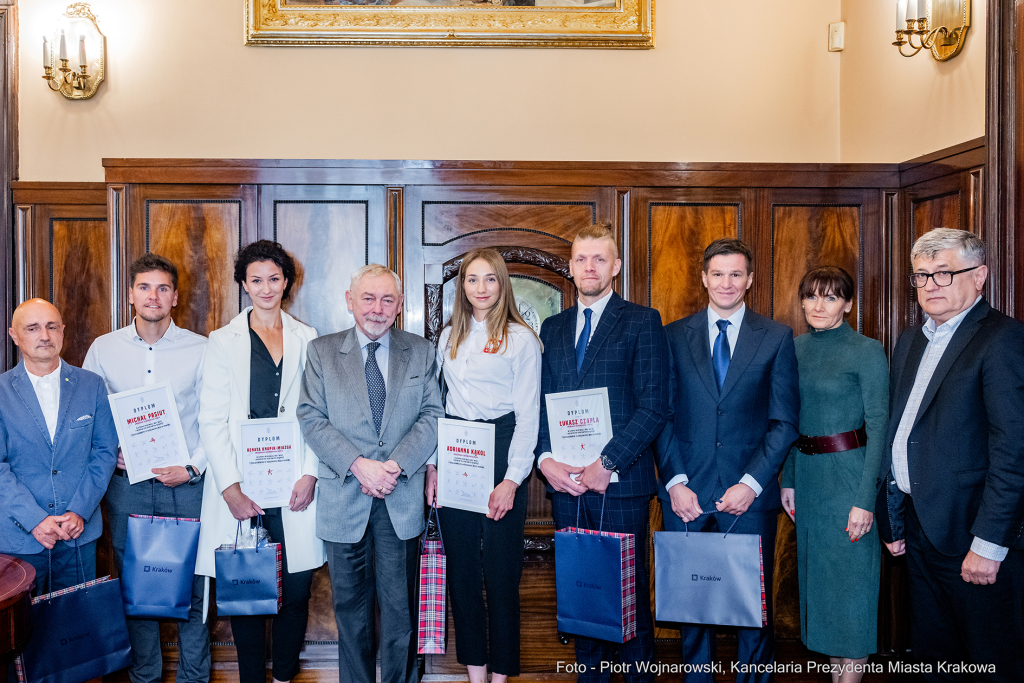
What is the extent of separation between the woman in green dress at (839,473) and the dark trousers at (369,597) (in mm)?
1693

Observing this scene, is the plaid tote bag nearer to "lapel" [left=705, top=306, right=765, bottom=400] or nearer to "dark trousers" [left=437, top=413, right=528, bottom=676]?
"dark trousers" [left=437, top=413, right=528, bottom=676]

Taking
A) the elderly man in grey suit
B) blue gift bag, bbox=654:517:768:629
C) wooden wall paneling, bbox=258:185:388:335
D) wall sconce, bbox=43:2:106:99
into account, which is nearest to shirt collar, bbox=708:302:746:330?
blue gift bag, bbox=654:517:768:629

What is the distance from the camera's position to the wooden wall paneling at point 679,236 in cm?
351

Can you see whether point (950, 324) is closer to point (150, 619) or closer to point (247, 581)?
point (247, 581)

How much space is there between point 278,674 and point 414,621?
0.64 meters

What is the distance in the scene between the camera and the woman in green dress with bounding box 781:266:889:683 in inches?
110

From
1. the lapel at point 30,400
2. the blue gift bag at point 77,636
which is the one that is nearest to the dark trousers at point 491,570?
the blue gift bag at point 77,636

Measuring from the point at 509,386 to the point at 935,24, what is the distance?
2.68 metres

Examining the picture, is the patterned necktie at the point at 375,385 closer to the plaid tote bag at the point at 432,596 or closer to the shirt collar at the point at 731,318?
the plaid tote bag at the point at 432,596

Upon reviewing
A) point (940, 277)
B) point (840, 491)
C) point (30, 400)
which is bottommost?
point (840, 491)

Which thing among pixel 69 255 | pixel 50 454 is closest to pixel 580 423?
pixel 50 454

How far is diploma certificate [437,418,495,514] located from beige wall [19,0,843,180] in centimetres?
206

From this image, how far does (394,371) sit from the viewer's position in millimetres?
2816

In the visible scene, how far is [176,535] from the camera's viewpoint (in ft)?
9.32
